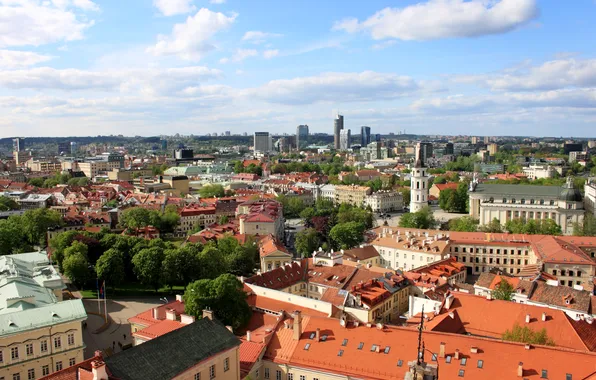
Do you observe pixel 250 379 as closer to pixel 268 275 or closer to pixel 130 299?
pixel 268 275

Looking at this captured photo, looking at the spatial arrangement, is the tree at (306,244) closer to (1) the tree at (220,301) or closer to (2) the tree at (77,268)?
(2) the tree at (77,268)

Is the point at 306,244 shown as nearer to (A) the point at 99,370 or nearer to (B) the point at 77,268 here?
(B) the point at 77,268

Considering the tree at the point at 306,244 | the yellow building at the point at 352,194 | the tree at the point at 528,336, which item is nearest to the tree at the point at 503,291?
the tree at the point at 528,336

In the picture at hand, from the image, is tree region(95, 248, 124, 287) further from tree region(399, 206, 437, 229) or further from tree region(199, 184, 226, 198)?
tree region(199, 184, 226, 198)

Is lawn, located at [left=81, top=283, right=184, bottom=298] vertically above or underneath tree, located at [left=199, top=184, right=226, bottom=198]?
underneath

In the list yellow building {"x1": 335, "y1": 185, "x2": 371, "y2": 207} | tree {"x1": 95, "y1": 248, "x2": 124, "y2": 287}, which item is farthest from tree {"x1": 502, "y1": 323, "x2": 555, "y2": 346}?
yellow building {"x1": 335, "y1": 185, "x2": 371, "y2": 207}

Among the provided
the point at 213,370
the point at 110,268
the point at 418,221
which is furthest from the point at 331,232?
the point at 213,370
